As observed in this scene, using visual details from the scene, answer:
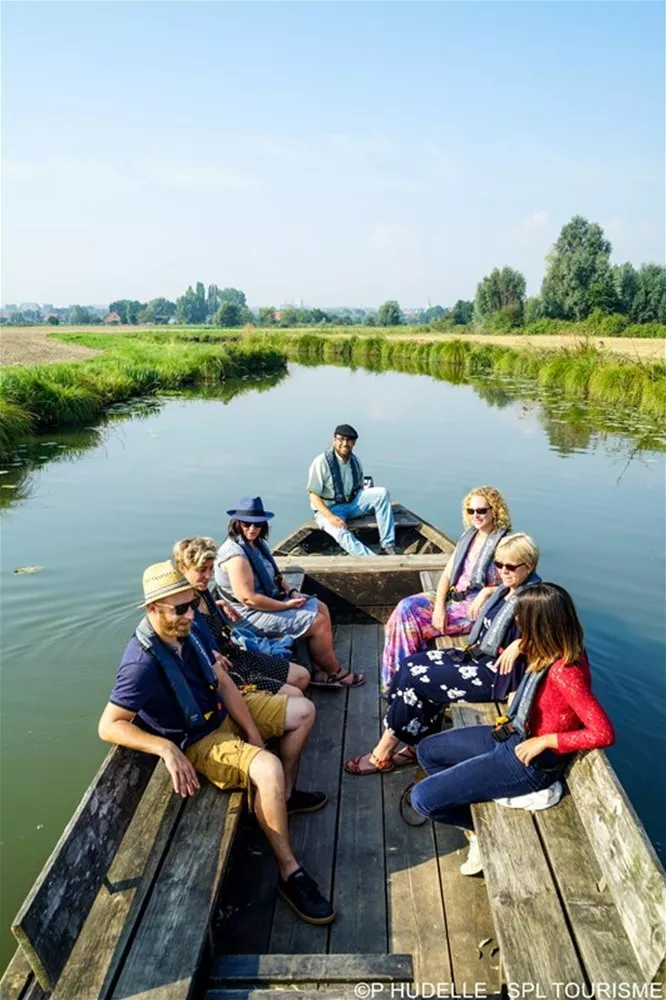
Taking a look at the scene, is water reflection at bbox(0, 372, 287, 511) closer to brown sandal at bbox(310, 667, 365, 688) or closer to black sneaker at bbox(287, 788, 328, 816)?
brown sandal at bbox(310, 667, 365, 688)

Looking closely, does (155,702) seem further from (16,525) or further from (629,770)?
(16,525)

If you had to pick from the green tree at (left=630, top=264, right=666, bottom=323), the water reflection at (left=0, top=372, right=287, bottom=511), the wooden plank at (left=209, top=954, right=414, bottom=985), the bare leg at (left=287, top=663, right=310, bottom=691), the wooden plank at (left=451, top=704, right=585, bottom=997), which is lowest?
the water reflection at (left=0, top=372, right=287, bottom=511)

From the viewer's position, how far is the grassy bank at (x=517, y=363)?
19.0 metres

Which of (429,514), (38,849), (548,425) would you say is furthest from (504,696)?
(548,425)

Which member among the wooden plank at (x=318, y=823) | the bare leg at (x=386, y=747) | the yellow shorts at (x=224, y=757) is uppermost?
the yellow shorts at (x=224, y=757)

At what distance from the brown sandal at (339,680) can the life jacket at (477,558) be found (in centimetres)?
85

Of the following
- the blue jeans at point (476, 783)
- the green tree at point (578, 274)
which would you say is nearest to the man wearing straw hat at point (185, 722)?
the blue jeans at point (476, 783)

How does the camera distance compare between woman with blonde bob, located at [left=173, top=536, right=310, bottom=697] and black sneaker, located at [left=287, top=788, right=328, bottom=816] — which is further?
woman with blonde bob, located at [left=173, top=536, right=310, bottom=697]

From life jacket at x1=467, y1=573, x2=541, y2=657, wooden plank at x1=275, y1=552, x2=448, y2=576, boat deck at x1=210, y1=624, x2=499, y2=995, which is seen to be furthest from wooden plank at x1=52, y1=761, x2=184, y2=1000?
wooden plank at x1=275, y1=552, x2=448, y2=576

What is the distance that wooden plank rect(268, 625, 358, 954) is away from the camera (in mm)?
2578

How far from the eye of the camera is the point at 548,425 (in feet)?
58.1

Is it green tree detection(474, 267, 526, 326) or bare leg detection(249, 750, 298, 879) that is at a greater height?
green tree detection(474, 267, 526, 326)

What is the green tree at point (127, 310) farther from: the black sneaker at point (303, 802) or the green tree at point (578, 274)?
the black sneaker at point (303, 802)

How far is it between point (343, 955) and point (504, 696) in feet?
4.69
